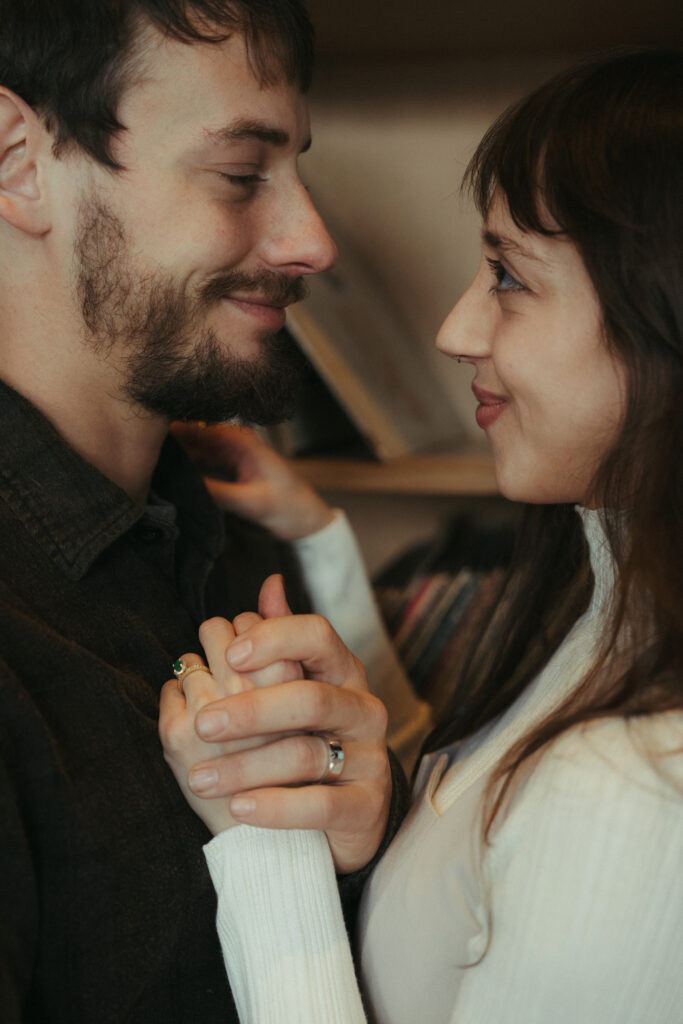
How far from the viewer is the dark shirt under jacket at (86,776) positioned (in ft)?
2.37

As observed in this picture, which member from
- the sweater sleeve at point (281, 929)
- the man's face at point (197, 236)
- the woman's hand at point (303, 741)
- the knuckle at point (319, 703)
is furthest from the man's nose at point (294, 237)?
the sweater sleeve at point (281, 929)

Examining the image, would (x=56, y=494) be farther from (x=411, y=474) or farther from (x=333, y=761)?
(x=411, y=474)

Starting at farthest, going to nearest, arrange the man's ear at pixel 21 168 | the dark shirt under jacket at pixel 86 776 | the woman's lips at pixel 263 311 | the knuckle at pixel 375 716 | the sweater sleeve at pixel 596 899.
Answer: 1. the woman's lips at pixel 263 311
2. the man's ear at pixel 21 168
3. the knuckle at pixel 375 716
4. the dark shirt under jacket at pixel 86 776
5. the sweater sleeve at pixel 596 899

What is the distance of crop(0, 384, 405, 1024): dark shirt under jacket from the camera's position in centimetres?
72

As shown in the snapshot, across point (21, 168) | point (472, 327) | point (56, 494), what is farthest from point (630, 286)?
point (21, 168)

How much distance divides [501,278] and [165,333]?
394 millimetres

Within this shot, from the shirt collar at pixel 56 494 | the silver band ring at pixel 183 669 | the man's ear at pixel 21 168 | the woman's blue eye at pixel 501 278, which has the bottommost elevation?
the silver band ring at pixel 183 669

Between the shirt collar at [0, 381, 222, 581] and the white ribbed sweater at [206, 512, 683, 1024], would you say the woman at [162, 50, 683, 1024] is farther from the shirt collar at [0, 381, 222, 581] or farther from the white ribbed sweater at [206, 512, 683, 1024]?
the shirt collar at [0, 381, 222, 581]

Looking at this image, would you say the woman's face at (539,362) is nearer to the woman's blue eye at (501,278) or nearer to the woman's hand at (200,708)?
the woman's blue eye at (501,278)

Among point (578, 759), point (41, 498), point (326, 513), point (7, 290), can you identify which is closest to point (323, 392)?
point (326, 513)

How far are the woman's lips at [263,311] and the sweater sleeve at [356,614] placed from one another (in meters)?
0.34

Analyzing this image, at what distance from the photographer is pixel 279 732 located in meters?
0.78

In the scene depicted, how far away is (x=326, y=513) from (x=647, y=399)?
66 cm

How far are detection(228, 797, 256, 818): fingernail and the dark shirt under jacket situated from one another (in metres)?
0.09
